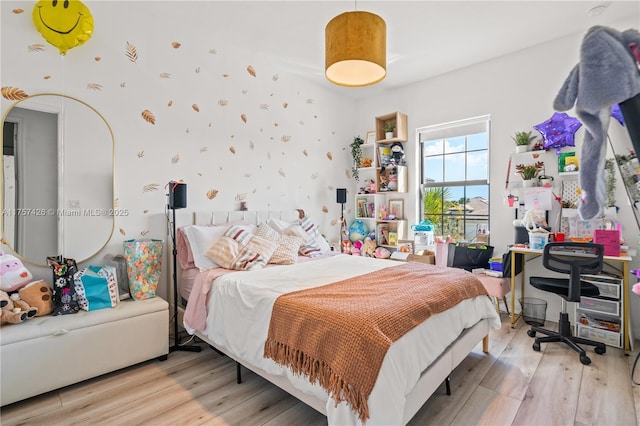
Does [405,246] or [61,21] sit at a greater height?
[61,21]

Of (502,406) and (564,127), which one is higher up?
(564,127)

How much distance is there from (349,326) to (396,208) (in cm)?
323

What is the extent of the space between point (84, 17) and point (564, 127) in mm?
4152

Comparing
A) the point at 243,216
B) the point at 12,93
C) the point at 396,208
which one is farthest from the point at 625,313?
the point at 12,93

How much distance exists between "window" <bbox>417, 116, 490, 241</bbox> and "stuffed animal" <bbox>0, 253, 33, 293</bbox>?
Answer: 4062 millimetres

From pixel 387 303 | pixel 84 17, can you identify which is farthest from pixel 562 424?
pixel 84 17

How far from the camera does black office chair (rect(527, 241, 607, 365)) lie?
251 centimetres

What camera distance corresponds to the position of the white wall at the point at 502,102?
320 centimetres

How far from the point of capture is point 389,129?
4.46 metres

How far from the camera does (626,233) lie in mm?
2953

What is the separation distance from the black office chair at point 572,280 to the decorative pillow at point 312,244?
2.00 metres

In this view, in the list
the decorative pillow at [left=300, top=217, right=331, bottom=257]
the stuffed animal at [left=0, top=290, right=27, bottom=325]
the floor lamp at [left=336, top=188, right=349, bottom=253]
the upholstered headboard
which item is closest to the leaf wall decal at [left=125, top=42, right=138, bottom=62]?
the upholstered headboard

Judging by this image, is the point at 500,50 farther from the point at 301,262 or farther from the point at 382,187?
the point at 301,262

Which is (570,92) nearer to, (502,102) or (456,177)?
(502,102)
